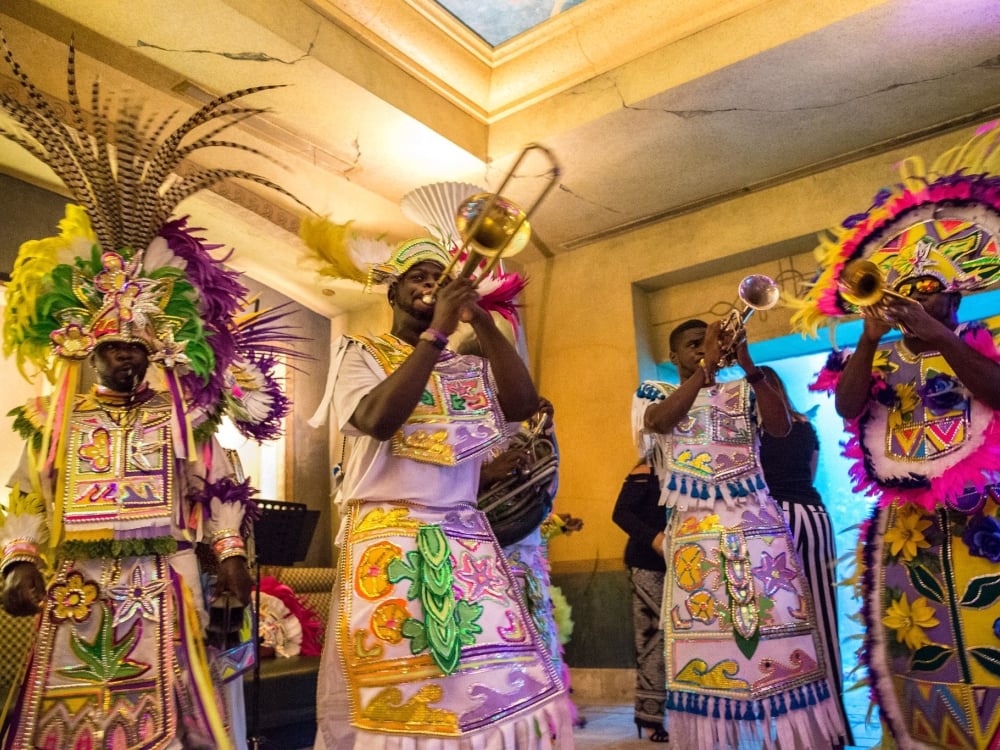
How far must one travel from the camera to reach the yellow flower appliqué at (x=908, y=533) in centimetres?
287

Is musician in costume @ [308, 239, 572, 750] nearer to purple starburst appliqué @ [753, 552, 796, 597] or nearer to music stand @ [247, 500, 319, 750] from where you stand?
purple starburst appliqué @ [753, 552, 796, 597]

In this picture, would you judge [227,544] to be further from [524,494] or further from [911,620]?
[911,620]

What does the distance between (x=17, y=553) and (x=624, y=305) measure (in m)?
5.26

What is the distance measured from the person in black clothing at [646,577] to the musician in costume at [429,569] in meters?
2.65

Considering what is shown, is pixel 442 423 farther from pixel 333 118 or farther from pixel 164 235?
pixel 333 118

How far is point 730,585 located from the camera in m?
3.35

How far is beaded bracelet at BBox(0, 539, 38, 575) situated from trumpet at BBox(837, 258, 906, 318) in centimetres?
306

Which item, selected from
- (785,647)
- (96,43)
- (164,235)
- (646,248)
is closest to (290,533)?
(164,235)

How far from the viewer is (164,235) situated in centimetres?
296

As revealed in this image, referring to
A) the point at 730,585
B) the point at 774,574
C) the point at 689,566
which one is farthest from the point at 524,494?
the point at 774,574

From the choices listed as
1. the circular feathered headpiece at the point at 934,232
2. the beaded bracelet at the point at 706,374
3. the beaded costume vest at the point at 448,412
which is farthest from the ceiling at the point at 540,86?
the beaded costume vest at the point at 448,412

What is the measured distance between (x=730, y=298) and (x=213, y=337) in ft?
15.4

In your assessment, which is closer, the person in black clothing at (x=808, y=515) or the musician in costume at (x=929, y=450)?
the musician in costume at (x=929, y=450)

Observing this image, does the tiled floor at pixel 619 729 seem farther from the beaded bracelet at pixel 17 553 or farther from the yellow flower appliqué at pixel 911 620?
the beaded bracelet at pixel 17 553
